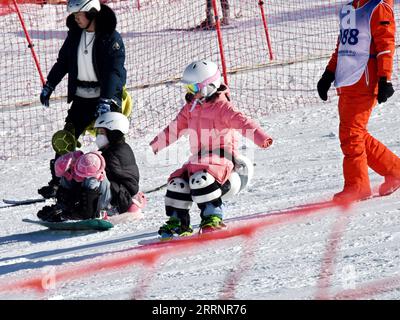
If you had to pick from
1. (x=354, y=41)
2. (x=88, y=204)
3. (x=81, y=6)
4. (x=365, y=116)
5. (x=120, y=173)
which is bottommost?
(x=88, y=204)

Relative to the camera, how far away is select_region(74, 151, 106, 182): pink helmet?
7355 millimetres

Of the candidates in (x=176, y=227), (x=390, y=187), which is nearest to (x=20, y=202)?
(x=176, y=227)

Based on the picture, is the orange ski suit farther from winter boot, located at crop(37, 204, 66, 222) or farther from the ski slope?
winter boot, located at crop(37, 204, 66, 222)

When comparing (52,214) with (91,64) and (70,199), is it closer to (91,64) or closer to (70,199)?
(70,199)

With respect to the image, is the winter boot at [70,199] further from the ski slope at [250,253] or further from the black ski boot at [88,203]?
the ski slope at [250,253]

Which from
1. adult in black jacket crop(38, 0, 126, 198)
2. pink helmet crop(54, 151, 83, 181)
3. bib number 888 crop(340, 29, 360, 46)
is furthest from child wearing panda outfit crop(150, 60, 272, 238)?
adult in black jacket crop(38, 0, 126, 198)

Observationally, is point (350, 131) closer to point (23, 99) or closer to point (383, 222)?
point (383, 222)

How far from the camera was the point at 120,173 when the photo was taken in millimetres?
7730

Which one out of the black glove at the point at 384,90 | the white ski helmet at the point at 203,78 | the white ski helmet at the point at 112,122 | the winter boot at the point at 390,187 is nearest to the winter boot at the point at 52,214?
the white ski helmet at the point at 112,122

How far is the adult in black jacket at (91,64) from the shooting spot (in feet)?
26.8

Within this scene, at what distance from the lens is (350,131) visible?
7121 mm

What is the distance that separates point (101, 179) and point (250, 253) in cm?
179
